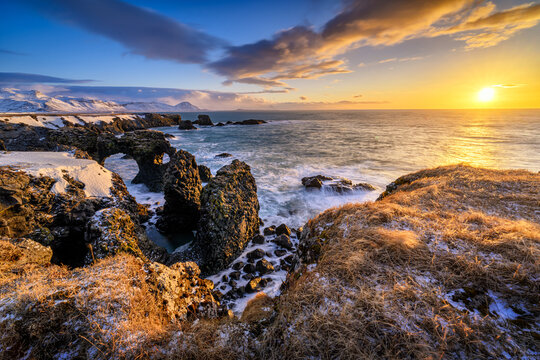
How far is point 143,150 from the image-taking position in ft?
58.2

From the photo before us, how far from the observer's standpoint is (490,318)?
2.87 meters

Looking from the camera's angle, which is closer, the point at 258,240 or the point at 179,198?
the point at 258,240

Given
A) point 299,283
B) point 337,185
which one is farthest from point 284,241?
point 337,185

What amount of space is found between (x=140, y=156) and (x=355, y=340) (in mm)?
20650

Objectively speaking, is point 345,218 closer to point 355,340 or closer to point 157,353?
point 355,340

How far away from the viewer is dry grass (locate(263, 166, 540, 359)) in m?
2.63

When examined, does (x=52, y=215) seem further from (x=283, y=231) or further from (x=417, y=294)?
(x=417, y=294)

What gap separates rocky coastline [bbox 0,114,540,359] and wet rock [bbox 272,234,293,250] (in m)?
1.70

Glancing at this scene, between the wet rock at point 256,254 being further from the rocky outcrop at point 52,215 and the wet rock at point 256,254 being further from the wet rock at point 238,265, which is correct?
the rocky outcrop at point 52,215

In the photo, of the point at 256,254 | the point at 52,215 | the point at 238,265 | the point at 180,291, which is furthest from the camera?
the point at 256,254

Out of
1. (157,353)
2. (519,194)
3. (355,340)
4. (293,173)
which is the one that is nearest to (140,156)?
(293,173)

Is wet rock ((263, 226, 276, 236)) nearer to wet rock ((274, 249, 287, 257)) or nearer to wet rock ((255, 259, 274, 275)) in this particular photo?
wet rock ((274, 249, 287, 257))

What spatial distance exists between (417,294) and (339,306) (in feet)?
4.32

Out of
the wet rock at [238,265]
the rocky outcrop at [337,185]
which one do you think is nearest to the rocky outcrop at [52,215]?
the wet rock at [238,265]
